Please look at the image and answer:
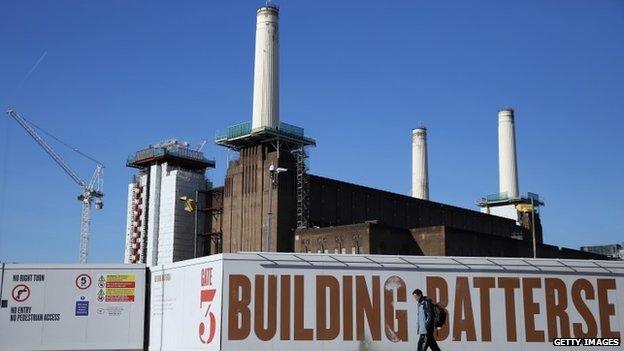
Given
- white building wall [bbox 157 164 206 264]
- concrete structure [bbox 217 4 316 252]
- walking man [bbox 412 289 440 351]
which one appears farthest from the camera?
white building wall [bbox 157 164 206 264]

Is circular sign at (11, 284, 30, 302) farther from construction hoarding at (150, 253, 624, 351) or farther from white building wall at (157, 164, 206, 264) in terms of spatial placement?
white building wall at (157, 164, 206, 264)

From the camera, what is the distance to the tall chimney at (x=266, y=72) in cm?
7644

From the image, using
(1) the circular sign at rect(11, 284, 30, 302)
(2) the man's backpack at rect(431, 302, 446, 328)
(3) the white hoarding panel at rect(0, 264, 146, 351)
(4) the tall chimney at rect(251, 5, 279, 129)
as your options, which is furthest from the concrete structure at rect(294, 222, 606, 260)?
(2) the man's backpack at rect(431, 302, 446, 328)

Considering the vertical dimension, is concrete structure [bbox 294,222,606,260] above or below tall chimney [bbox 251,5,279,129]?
below

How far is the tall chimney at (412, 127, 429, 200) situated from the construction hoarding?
3239 inches

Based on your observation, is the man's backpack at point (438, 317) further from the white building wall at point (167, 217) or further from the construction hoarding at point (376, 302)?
the white building wall at point (167, 217)

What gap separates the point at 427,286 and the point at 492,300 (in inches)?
95.6

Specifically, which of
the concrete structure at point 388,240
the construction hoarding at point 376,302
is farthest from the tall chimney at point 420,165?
the construction hoarding at point 376,302

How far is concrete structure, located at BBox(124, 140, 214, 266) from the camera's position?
8650 centimetres

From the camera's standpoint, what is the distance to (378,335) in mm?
24016

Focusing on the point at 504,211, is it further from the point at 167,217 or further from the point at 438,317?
the point at 438,317

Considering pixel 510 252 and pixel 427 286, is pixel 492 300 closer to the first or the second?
pixel 427 286

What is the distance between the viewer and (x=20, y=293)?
88.6ft

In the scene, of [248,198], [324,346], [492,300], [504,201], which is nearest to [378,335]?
[324,346]
